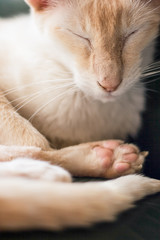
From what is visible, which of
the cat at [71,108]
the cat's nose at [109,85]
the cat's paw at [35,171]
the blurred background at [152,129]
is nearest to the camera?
the cat at [71,108]

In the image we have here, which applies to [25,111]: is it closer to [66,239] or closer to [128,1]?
[128,1]

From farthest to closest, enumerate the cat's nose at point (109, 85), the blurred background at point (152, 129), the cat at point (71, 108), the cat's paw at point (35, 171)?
1. the blurred background at point (152, 129)
2. the cat's nose at point (109, 85)
3. the cat's paw at point (35, 171)
4. the cat at point (71, 108)

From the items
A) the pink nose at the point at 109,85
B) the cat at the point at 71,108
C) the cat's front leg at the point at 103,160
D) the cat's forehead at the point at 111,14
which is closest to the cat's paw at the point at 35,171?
the cat at the point at 71,108

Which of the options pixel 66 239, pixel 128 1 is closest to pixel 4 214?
pixel 66 239

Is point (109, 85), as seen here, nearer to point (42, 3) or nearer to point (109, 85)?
point (109, 85)

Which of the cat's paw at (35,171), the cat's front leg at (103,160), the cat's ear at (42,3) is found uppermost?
the cat's ear at (42,3)

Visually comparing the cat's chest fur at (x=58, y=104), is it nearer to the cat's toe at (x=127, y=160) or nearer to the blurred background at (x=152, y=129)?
the blurred background at (x=152, y=129)

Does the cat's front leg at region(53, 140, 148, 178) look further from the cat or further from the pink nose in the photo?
the pink nose

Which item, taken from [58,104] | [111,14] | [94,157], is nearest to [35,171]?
[94,157]
